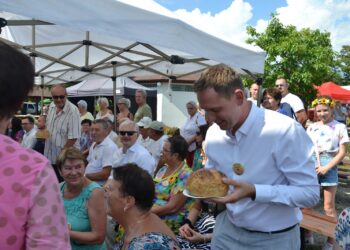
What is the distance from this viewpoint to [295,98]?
19.1ft

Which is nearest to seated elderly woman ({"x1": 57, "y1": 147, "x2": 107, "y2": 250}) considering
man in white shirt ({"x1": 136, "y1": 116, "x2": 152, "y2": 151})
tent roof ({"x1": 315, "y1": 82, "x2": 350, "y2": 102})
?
man in white shirt ({"x1": 136, "y1": 116, "x2": 152, "y2": 151})

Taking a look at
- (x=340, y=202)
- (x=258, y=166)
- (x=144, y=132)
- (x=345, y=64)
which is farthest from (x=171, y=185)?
(x=345, y=64)

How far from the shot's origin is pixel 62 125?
17.4ft

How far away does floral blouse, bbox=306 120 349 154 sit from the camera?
512cm

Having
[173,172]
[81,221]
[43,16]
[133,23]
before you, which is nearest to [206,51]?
[133,23]

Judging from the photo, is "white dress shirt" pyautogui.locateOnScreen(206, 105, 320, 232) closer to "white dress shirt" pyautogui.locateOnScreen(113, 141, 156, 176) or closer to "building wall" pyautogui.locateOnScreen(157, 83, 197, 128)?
"white dress shirt" pyautogui.locateOnScreen(113, 141, 156, 176)

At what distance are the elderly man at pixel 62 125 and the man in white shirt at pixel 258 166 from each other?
11.9 feet

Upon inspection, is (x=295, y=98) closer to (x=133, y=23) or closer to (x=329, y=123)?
(x=329, y=123)

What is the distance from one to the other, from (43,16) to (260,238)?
2.16m

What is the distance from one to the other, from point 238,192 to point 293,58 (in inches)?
829

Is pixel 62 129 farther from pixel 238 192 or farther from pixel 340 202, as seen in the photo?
pixel 340 202

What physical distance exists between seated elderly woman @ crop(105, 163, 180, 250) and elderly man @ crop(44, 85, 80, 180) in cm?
290

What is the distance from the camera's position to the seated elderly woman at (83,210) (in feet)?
9.28

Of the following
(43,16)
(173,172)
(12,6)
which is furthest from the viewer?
(173,172)
